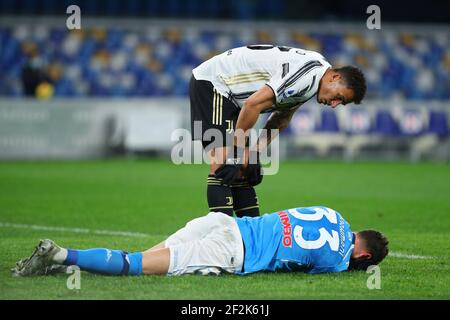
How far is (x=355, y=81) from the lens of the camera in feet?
22.7

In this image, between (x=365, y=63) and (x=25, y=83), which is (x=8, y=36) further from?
(x=365, y=63)

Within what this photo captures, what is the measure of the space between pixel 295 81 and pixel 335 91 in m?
0.32

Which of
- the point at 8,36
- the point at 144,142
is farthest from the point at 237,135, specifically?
the point at 8,36

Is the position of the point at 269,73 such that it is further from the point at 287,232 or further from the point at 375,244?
the point at 375,244

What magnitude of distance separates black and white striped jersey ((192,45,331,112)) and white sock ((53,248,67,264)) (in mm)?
1972

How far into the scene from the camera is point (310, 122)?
22656 mm

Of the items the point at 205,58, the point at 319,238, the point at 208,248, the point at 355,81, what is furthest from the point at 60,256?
the point at 205,58

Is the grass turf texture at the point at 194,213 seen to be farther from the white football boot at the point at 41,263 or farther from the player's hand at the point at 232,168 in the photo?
the player's hand at the point at 232,168

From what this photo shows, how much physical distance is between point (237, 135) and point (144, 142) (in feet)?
49.4

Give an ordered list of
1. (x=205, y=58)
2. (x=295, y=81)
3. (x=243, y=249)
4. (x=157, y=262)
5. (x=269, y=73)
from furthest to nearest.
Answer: (x=205, y=58) < (x=269, y=73) < (x=295, y=81) < (x=243, y=249) < (x=157, y=262)

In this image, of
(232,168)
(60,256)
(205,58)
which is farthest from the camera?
(205,58)

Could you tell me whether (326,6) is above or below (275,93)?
above

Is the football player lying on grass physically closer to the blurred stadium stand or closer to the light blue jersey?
the light blue jersey
